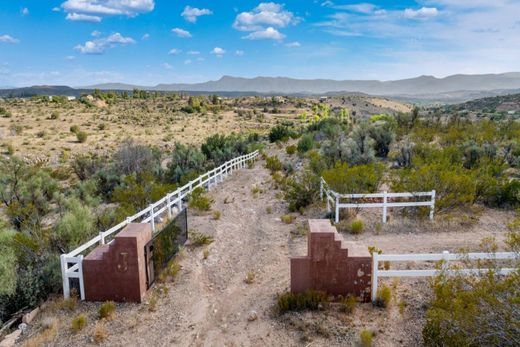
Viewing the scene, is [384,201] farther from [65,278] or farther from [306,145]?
[306,145]

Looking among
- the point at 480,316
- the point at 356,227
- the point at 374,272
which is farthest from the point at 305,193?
the point at 480,316

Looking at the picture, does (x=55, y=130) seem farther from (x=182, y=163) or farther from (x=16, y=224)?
(x=16, y=224)

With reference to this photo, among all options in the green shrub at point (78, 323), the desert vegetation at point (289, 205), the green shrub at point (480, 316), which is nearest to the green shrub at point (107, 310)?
the desert vegetation at point (289, 205)

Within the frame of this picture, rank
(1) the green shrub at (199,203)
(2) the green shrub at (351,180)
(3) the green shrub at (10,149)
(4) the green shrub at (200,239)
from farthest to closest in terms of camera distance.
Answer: (3) the green shrub at (10,149) → (1) the green shrub at (199,203) → (2) the green shrub at (351,180) → (4) the green shrub at (200,239)

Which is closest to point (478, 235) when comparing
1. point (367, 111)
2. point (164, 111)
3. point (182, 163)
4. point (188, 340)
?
point (188, 340)

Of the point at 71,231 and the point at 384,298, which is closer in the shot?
the point at 384,298

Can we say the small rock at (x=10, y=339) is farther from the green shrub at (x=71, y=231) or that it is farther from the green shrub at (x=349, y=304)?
the green shrub at (x=349, y=304)
